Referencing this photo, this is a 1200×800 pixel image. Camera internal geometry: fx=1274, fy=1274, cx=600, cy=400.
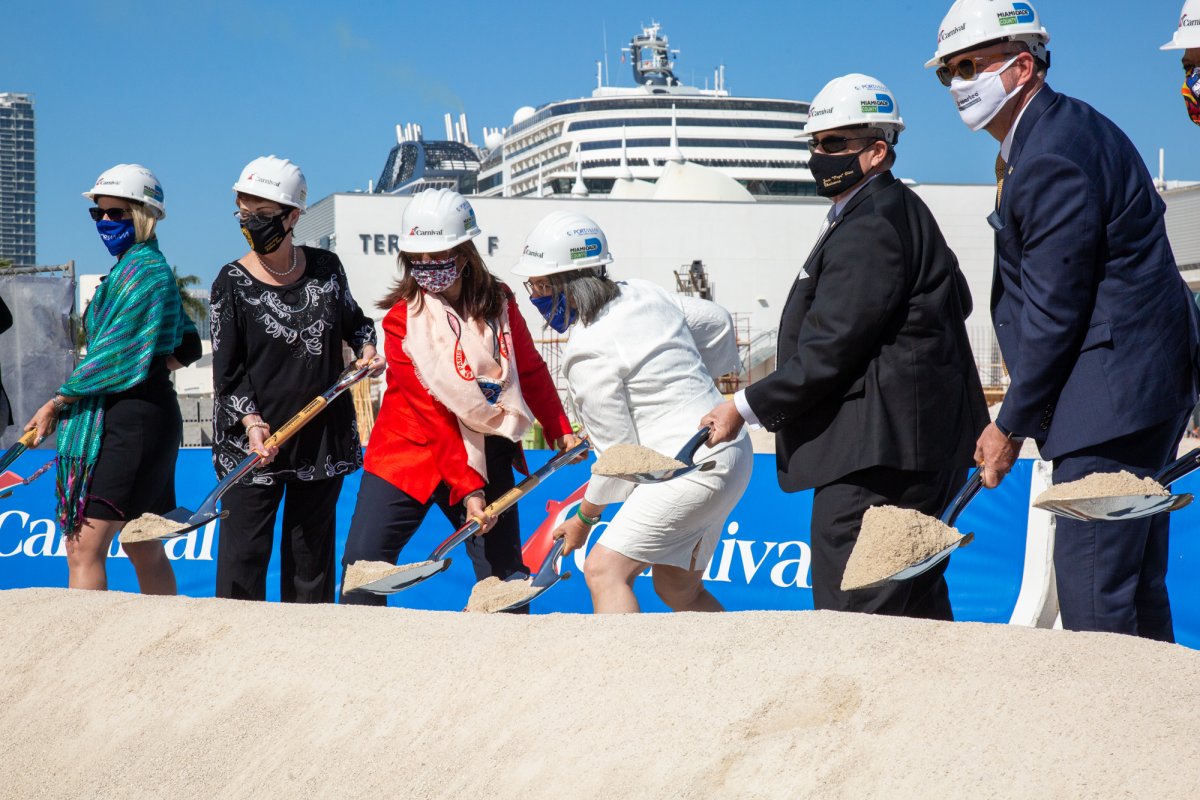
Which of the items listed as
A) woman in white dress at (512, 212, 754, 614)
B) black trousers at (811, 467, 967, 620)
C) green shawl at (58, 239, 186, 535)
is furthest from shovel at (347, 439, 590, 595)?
black trousers at (811, 467, 967, 620)

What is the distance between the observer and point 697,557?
4.08 meters

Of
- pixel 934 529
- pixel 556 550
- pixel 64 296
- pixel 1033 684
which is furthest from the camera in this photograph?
pixel 64 296

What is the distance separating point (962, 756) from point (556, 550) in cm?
218

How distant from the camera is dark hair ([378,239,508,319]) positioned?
4387mm

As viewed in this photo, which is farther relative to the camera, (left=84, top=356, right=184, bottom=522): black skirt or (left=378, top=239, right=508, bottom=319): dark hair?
(left=84, top=356, right=184, bottom=522): black skirt

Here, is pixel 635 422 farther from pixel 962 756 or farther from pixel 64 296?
pixel 64 296

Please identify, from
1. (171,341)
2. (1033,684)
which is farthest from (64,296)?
(1033,684)

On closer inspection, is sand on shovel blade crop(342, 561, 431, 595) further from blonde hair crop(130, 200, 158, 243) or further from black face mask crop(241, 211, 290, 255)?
blonde hair crop(130, 200, 158, 243)

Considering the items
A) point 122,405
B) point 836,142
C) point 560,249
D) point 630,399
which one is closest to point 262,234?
point 122,405

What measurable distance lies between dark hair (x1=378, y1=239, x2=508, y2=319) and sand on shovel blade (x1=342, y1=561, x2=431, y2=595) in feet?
2.89

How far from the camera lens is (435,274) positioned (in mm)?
4336

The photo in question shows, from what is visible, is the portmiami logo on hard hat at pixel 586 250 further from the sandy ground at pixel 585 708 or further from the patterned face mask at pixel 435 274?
the sandy ground at pixel 585 708

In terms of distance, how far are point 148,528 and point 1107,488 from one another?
3103mm

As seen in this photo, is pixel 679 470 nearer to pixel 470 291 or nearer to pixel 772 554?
pixel 470 291
